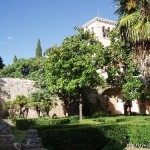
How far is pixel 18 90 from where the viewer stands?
117ft

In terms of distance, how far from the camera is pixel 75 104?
38.7 meters

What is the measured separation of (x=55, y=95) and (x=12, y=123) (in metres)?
6.98

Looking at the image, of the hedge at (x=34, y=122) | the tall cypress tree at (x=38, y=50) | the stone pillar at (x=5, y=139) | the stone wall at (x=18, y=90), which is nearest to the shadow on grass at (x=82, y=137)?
the stone pillar at (x=5, y=139)

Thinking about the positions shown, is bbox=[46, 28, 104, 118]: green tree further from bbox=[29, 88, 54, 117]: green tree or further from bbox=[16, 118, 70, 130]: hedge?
bbox=[16, 118, 70, 130]: hedge

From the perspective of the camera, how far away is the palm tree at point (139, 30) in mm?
13578

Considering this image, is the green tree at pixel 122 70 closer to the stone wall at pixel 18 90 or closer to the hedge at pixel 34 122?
the hedge at pixel 34 122

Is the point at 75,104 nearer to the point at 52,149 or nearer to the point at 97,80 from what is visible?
the point at 97,80

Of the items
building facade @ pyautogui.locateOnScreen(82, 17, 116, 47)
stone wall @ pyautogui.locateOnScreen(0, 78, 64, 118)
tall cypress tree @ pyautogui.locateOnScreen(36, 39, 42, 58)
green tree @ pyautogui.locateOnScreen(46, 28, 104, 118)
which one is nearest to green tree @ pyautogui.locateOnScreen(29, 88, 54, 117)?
stone wall @ pyautogui.locateOnScreen(0, 78, 64, 118)

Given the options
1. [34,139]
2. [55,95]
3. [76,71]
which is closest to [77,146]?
[34,139]

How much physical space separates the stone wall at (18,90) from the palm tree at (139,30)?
73.2ft

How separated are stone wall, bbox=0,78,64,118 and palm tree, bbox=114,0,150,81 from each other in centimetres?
2232

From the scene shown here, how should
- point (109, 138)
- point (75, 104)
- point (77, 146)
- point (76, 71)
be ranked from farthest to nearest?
1. point (75, 104)
2. point (76, 71)
3. point (109, 138)
4. point (77, 146)

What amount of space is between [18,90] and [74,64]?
942 centimetres

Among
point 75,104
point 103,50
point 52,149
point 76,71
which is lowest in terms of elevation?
point 52,149
